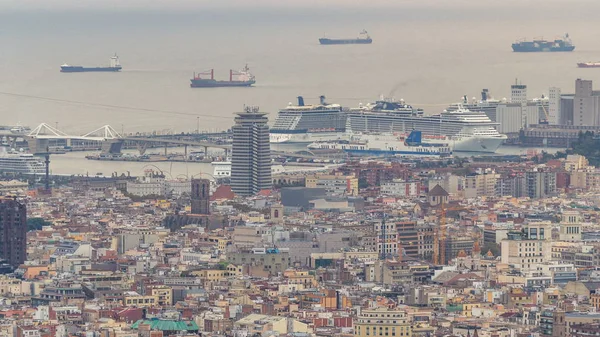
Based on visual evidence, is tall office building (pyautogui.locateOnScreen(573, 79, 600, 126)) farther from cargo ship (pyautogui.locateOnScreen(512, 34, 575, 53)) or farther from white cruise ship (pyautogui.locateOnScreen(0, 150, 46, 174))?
cargo ship (pyautogui.locateOnScreen(512, 34, 575, 53))

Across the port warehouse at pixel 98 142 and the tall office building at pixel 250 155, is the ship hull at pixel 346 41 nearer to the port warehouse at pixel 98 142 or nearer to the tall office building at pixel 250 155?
the port warehouse at pixel 98 142

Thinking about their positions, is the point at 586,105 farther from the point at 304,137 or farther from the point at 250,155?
the point at 250,155

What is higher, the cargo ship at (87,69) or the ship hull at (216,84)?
the cargo ship at (87,69)

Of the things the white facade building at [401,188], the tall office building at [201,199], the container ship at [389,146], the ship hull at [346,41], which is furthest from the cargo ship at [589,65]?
the tall office building at [201,199]

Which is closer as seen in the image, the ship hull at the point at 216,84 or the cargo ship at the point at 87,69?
the ship hull at the point at 216,84

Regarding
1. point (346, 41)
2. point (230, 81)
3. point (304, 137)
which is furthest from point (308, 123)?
point (346, 41)

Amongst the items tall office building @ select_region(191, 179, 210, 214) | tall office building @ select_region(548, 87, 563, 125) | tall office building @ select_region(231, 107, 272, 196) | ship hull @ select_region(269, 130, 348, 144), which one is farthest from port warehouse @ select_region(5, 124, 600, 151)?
tall office building @ select_region(191, 179, 210, 214)

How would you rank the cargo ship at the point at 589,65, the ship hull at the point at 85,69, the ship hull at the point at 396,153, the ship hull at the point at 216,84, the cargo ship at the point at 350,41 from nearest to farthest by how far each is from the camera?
the ship hull at the point at 396,153, the ship hull at the point at 216,84, the cargo ship at the point at 589,65, the ship hull at the point at 85,69, the cargo ship at the point at 350,41

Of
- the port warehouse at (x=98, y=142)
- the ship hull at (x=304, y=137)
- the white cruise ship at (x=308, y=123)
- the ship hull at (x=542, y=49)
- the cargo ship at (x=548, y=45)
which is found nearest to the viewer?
the port warehouse at (x=98, y=142)

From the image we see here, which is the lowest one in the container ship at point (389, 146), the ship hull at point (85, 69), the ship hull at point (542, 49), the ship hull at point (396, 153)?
the ship hull at point (396, 153)
